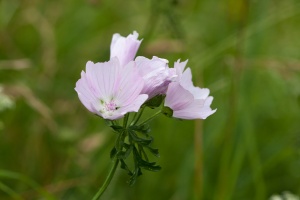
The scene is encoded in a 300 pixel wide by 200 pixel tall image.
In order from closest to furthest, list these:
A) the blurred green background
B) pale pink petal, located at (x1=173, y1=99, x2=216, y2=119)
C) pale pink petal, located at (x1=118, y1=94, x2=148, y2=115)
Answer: pale pink petal, located at (x1=118, y1=94, x2=148, y2=115) → pale pink petal, located at (x1=173, y1=99, x2=216, y2=119) → the blurred green background

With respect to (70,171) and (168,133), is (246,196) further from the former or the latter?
(70,171)

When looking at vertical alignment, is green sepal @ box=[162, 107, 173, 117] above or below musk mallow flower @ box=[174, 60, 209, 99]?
below

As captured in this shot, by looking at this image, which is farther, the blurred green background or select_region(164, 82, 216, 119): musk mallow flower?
the blurred green background

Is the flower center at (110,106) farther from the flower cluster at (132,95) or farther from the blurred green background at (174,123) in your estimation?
the blurred green background at (174,123)

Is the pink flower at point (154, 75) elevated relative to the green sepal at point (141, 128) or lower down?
elevated

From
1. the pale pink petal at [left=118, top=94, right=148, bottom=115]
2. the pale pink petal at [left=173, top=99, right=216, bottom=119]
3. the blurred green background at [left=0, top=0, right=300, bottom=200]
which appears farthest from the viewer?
the blurred green background at [left=0, top=0, right=300, bottom=200]

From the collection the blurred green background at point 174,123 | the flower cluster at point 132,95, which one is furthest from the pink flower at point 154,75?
the blurred green background at point 174,123

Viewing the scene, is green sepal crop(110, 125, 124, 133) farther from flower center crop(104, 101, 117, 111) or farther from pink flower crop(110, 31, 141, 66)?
pink flower crop(110, 31, 141, 66)

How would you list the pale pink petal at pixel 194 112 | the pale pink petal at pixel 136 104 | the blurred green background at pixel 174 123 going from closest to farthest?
the pale pink petal at pixel 136 104
the pale pink petal at pixel 194 112
the blurred green background at pixel 174 123

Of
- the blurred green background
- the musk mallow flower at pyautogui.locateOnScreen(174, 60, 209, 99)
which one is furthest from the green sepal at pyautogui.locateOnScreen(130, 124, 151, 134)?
the blurred green background
